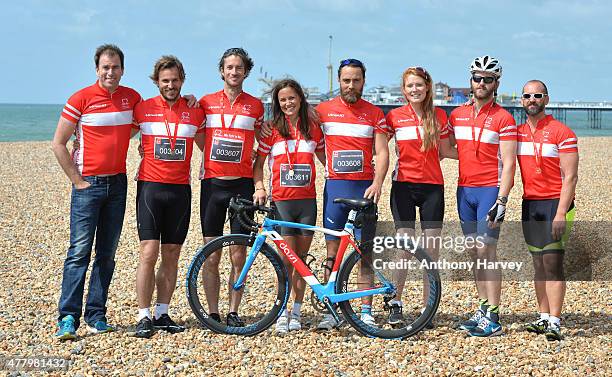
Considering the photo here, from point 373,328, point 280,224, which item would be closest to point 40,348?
point 280,224

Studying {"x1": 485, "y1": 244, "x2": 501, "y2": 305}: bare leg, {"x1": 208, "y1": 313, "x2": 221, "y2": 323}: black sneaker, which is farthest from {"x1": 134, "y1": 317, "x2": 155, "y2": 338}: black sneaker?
{"x1": 485, "y1": 244, "x2": 501, "y2": 305}: bare leg

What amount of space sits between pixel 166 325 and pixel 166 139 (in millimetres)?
1547

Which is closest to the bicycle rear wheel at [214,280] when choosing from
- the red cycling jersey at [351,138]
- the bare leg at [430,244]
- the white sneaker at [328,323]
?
the white sneaker at [328,323]

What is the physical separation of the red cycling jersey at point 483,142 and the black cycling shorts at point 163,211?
2.28m

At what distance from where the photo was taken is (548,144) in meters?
5.80

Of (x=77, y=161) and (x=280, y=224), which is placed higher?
(x=77, y=161)

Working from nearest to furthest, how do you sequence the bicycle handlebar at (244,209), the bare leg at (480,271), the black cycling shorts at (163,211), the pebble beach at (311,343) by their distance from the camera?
1. the pebble beach at (311,343)
2. the bicycle handlebar at (244,209)
3. the black cycling shorts at (163,211)
4. the bare leg at (480,271)

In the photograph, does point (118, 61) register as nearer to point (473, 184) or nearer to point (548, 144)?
point (473, 184)

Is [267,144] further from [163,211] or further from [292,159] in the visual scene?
[163,211]

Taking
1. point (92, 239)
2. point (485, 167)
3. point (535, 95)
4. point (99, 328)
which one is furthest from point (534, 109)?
point (99, 328)

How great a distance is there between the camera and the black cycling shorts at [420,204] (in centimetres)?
593

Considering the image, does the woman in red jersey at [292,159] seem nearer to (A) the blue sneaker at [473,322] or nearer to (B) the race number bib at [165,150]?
(B) the race number bib at [165,150]

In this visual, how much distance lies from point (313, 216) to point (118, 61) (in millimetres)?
2008

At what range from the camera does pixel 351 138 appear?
5.89m
